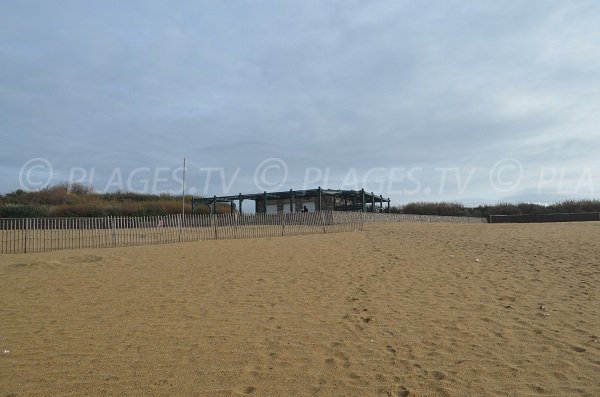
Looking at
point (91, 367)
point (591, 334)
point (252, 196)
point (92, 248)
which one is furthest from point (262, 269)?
point (252, 196)

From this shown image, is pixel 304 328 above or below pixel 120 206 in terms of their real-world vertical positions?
below

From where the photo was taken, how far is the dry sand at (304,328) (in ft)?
14.0

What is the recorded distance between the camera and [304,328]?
19.9ft

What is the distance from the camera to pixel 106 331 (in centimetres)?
Answer: 602

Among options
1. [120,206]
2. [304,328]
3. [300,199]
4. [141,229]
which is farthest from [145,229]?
[120,206]

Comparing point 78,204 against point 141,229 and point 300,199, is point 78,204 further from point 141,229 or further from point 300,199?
point 141,229

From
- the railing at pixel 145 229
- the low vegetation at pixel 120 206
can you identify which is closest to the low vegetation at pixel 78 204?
the low vegetation at pixel 120 206

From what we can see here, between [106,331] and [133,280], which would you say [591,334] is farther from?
[133,280]

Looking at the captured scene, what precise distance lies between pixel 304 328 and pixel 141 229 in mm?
15233

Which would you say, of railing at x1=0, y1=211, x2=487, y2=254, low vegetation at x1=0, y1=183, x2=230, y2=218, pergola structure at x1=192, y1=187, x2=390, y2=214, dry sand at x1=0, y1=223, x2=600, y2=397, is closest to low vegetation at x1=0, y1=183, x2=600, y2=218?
low vegetation at x1=0, y1=183, x2=230, y2=218

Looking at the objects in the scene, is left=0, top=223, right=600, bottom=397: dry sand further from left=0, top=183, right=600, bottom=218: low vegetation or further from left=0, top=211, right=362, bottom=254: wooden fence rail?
left=0, top=183, right=600, bottom=218: low vegetation

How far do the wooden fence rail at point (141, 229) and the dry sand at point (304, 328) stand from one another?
617cm

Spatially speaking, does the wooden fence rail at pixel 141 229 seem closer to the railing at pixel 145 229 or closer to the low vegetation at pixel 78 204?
the railing at pixel 145 229

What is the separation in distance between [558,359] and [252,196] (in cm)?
3489
